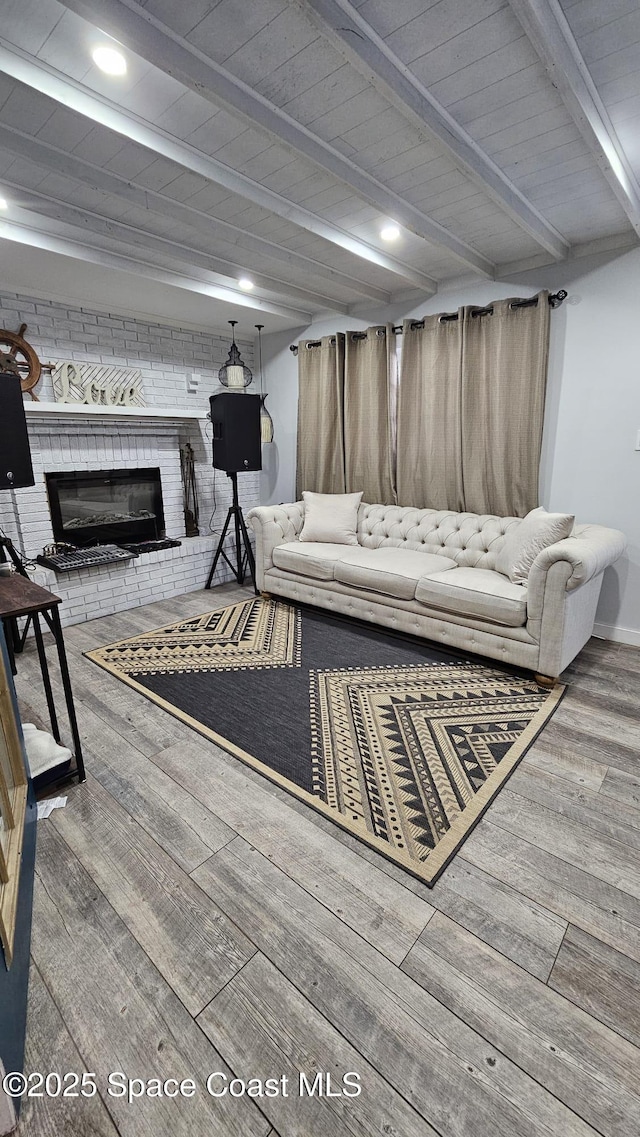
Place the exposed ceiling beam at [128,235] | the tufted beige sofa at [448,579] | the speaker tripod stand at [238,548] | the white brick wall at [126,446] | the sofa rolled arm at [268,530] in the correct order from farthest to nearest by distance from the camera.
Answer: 1. the speaker tripod stand at [238,548]
2. the sofa rolled arm at [268,530]
3. the white brick wall at [126,446]
4. the tufted beige sofa at [448,579]
5. the exposed ceiling beam at [128,235]

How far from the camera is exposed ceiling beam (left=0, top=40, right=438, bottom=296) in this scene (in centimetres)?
147

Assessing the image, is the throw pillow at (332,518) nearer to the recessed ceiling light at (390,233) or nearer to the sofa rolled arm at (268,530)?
the sofa rolled arm at (268,530)

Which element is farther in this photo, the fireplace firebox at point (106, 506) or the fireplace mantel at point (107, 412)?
the fireplace firebox at point (106, 506)

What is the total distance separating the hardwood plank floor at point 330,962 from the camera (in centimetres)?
97

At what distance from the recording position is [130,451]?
13.2 ft

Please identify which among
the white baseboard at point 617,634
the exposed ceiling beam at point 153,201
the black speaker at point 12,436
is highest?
the exposed ceiling beam at point 153,201

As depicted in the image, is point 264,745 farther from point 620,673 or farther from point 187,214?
point 187,214

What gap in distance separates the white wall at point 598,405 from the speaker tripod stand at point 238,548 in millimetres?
2402

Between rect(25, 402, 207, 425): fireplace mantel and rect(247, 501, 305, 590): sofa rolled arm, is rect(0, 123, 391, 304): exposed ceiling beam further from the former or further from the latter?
rect(247, 501, 305, 590): sofa rolled arm

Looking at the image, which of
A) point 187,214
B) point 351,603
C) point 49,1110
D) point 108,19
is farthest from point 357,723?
point 187,214

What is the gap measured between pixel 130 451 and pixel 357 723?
3017 mm

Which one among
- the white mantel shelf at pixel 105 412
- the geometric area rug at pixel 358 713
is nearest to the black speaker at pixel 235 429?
the white mantel shelf at pixel 105 412

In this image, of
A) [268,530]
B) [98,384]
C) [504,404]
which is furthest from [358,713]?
[98,384]

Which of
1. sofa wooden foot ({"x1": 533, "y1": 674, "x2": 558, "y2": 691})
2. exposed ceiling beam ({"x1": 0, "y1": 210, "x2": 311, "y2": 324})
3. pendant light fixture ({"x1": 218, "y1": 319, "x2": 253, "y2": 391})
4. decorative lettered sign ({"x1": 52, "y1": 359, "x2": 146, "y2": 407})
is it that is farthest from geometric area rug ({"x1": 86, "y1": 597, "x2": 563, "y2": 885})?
exposed ceiling beam ({"x1": 0, "y1": 210, "x2": 311, "y2": 324})
